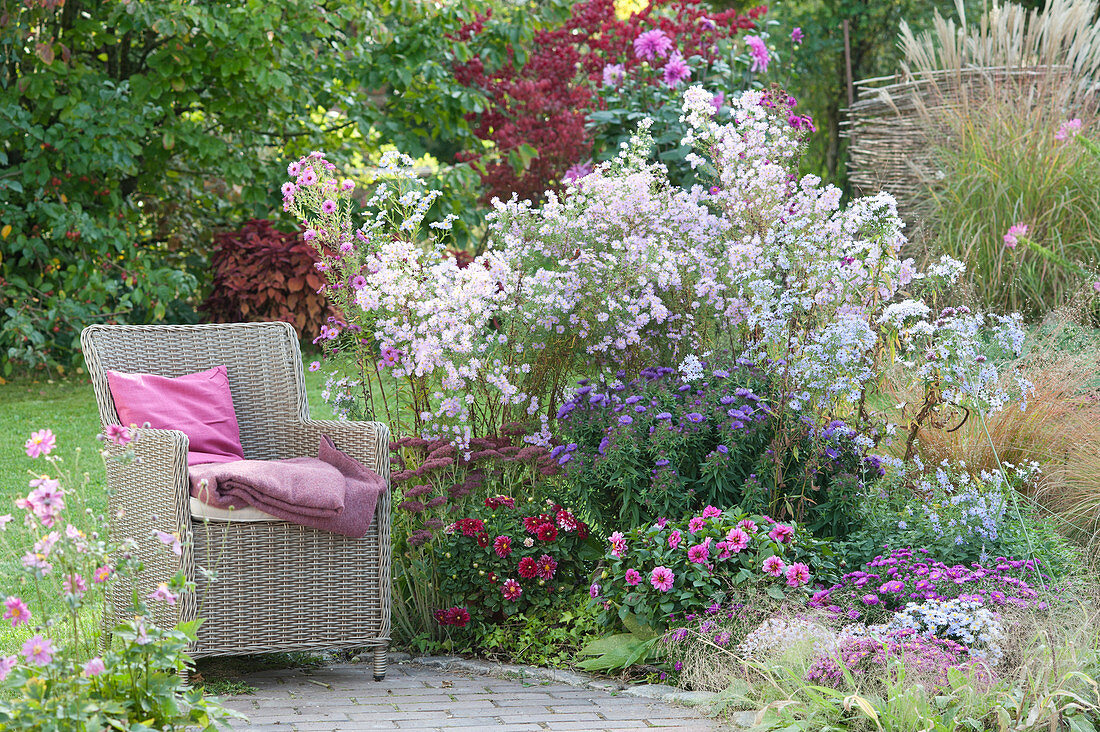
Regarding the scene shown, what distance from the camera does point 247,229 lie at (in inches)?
320

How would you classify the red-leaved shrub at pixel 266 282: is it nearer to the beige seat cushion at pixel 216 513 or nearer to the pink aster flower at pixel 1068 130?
the pink aster flower at pixel 1068 130

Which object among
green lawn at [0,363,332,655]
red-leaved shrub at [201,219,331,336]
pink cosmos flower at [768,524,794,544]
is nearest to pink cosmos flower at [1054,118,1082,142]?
pink cosmos flower at [768,524,794,544]

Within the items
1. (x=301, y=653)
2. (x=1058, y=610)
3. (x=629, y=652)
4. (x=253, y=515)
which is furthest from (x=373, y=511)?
(x=1058, y=610)

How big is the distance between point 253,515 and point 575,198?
1685mm

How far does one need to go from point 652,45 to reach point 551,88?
1.87m

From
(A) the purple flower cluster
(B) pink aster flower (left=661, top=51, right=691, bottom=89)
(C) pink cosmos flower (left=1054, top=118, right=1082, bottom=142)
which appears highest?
(B) pink aster flower (left=661, top=51, right=691, bottom=89)

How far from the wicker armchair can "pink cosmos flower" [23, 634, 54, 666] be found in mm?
765

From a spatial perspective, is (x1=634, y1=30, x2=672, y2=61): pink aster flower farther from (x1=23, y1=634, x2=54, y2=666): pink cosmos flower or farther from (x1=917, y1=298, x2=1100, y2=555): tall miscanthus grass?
(x1=23, y1=634, x2=54, y2=666): pink cosmos flower

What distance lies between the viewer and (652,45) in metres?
Result: 6.72

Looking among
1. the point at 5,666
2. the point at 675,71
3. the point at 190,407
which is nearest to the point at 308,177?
the point at 190,407

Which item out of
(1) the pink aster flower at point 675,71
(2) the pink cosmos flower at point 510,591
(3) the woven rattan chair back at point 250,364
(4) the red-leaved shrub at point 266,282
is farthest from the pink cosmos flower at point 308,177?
(4) the red-leaved shrub at point 266,282

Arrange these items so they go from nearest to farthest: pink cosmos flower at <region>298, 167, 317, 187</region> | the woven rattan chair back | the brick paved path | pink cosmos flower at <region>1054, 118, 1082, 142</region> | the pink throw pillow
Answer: the brick paved path, the pink throw pillow, the woven rattan chair back, pink cosmos flower at <region>298, 167, 317, 187</region>, pink cosmos flower at <region>1054, 118, 1082, 142</region>

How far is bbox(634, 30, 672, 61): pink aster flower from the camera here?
6.66m

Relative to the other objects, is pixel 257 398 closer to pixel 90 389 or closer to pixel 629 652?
pixel 629 652
